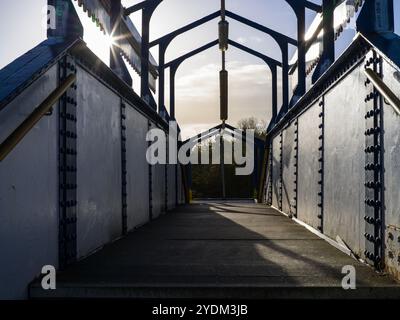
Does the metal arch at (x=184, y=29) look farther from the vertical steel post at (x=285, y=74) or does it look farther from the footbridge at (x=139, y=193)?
the footbridge at (x=139, y=193)

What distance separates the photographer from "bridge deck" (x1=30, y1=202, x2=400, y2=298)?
3.63 m

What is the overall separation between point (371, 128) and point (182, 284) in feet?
7.70

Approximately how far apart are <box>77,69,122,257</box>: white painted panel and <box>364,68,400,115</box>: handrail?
3.09 metres

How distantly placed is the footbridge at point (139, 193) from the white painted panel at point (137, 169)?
0.25ft

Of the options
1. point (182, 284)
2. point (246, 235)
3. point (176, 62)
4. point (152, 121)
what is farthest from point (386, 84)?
point (176, 62)

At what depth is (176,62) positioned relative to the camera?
62.3 ft

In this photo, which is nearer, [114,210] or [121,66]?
[114,210]

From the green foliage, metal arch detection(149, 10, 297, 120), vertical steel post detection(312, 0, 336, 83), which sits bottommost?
the green foliage

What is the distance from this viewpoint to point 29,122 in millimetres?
3496

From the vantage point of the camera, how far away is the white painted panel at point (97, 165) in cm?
533

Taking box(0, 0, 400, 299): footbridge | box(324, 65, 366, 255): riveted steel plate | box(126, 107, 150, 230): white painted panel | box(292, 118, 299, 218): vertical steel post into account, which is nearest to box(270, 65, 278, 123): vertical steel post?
box(292, 118, 299, 218): vertical steel post

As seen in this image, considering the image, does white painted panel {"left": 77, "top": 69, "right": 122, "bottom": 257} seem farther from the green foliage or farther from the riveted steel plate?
the green foliage

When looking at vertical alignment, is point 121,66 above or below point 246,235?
above
